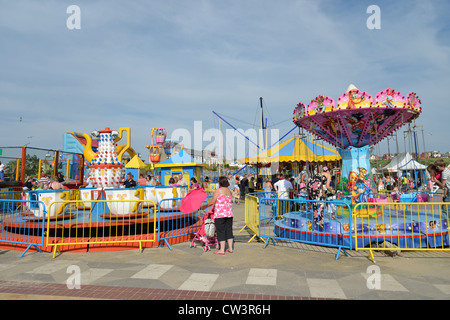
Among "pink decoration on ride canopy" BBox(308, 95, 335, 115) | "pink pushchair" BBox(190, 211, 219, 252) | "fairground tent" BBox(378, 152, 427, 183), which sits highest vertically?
"pink decoration on ride canopy" BBox(308, 95, 335, 115)

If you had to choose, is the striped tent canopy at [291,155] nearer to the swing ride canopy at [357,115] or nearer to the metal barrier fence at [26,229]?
the swing ride canopy at [357,115]

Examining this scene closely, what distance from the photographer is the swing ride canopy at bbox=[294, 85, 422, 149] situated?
9.17m

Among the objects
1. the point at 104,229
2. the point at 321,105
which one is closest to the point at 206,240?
the point at 104,229

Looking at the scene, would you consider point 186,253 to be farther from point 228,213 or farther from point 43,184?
point 43,184

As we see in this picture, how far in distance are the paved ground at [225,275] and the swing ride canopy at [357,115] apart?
14.9 ft

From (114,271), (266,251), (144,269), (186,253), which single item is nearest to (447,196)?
(266,251)

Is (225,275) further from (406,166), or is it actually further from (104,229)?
(406,166)

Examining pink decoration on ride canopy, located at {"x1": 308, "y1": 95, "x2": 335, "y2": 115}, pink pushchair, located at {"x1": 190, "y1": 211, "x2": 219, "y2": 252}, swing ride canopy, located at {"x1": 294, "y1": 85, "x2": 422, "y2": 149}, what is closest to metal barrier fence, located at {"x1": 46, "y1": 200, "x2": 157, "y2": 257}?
pink pushchair, located at {"x1": 190, "y1": 211, "x2": 219, "y2": 252}

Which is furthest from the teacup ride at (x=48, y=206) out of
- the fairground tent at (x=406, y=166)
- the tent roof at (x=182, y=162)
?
the fairground tent at (x=406, y=166)

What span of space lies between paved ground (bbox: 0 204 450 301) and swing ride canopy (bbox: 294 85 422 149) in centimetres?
454

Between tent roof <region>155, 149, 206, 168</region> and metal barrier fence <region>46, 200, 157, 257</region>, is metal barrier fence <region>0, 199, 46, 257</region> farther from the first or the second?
tent roof <region>155, 149, 206, 168</region>

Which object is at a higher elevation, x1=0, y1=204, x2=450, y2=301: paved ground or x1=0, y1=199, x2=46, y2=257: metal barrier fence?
x1=0, y1=199, x2=46, y2=257: metal barrier fence

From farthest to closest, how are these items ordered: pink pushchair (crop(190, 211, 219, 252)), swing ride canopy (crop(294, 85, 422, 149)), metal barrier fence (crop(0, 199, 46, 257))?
swing ride canopy (crop(294, 85, 422, 149)) → pink pushchair (crop(190, 211, 219, 252)) → metal barrier fence (crop(0, 199, 46, 257))

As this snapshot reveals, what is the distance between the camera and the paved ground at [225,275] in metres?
4.18
